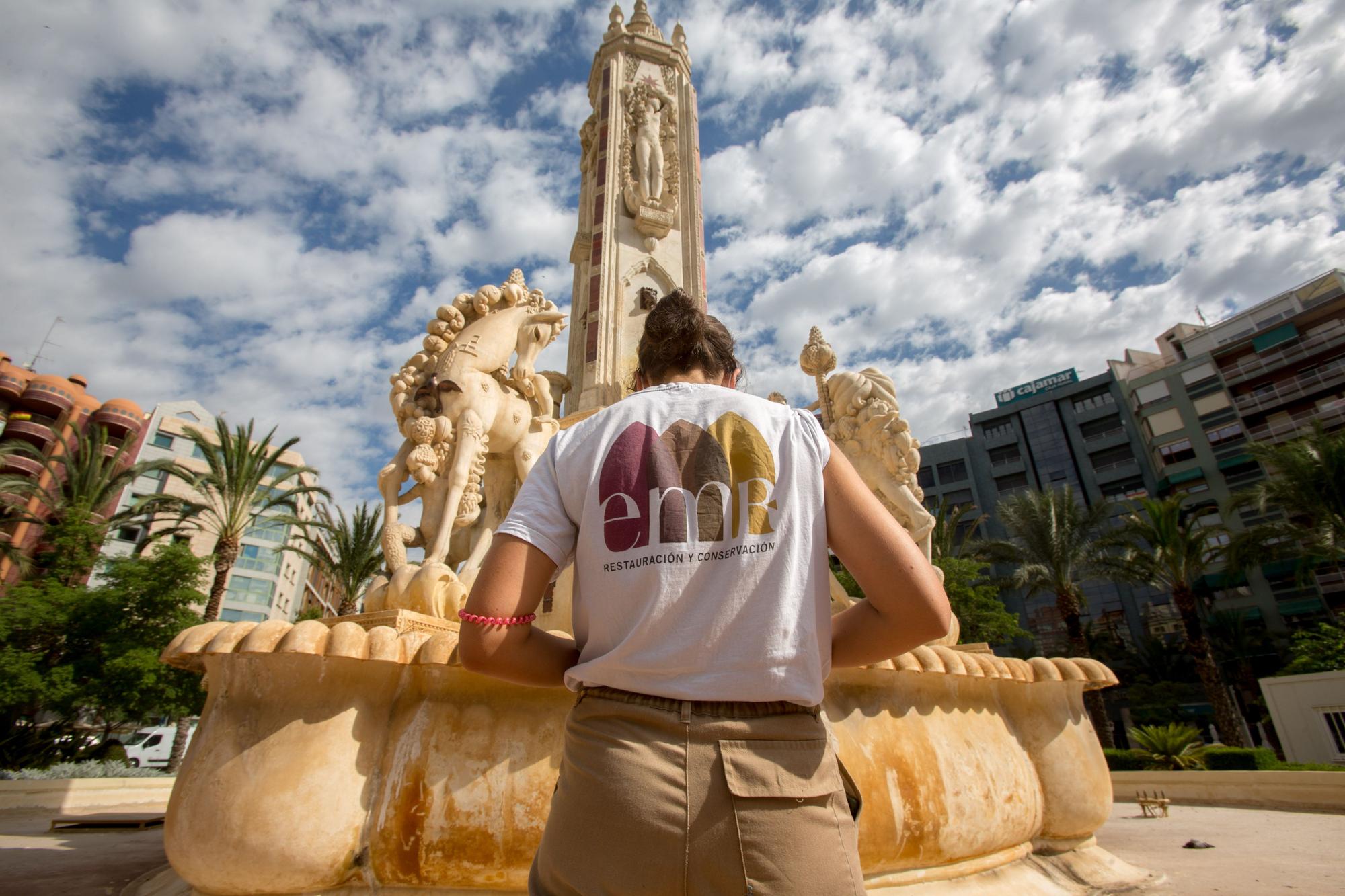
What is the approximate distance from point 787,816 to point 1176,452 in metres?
44.5

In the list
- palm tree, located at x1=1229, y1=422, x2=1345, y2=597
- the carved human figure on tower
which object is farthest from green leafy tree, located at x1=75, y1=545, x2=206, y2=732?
palm tree, located at x1=1229, y1=422, x2=1345, y2=597

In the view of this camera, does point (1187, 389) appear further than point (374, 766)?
Yes

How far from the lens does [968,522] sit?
4556 cm

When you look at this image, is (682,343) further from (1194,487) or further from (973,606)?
(1194,487)

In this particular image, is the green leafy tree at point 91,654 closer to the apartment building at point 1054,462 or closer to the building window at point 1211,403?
the apartment building at point 1054,462

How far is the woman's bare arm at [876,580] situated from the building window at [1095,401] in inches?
1875

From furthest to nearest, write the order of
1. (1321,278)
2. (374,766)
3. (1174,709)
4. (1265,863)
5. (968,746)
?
(1321,278) < (1174,709) < (1265,863) < (968,746) < (374,766)

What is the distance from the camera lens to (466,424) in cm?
510

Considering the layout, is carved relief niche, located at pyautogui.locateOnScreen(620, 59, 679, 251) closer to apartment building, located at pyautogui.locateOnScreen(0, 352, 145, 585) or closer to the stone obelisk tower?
the stone obelisk tower

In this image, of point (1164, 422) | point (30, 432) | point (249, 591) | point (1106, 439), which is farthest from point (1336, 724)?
point (30, 432)

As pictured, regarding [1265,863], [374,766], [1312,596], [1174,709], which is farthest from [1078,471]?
[374,766]

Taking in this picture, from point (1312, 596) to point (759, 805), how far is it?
40.6 m

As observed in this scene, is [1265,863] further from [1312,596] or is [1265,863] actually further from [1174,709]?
[1312,596]

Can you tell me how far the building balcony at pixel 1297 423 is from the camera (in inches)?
1223
